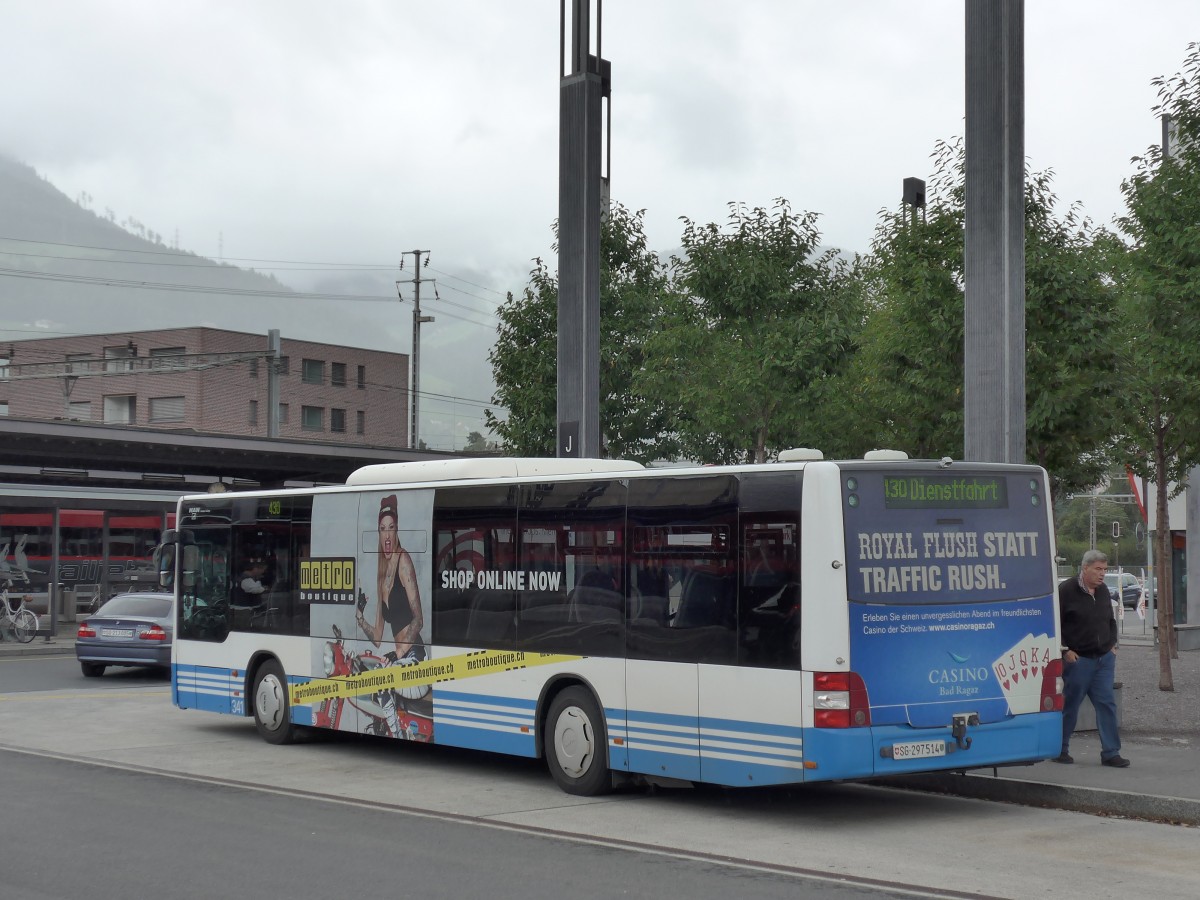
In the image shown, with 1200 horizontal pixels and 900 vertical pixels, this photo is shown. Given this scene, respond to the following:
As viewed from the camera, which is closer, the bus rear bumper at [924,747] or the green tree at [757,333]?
the bus rear bumper at [924,747]

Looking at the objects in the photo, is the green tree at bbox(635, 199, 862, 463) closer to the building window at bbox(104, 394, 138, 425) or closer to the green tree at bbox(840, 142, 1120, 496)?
the green tree at bbox(840, 142, 1120, 496)

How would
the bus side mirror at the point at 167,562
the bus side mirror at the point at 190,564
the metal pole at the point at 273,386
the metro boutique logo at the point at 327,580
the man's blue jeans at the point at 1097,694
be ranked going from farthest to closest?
the metal pole at the point at 273,386 → the bus side mirror at the point at 167,562 → the bus side mirror at the point at 190,564 → the metro boutique logo at the point at 327,580 → the man's blue jeans at the point at 1097,694

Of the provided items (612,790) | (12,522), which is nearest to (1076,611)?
(612,790)

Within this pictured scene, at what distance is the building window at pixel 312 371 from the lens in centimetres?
9750

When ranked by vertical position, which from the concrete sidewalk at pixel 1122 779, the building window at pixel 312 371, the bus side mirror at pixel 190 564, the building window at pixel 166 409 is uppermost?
the building window at pixel 312 371

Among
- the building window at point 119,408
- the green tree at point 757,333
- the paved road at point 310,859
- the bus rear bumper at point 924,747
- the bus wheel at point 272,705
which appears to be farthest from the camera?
the building window at point 119,408

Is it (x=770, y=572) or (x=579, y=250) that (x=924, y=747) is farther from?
(x=579, y=250)

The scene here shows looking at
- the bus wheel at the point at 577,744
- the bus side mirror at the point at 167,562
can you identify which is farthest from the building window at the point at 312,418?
the bus wheel at the point at 577,744

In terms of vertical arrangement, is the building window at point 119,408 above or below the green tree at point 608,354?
above

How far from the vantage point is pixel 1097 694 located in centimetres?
1283

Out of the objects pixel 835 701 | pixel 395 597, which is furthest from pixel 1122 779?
pixel 395 597

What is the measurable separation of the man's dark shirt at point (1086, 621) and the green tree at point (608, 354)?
22166mm

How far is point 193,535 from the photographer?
688 inches

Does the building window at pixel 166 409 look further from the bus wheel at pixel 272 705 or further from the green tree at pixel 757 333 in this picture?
the bus wheel at pixel 272 705
